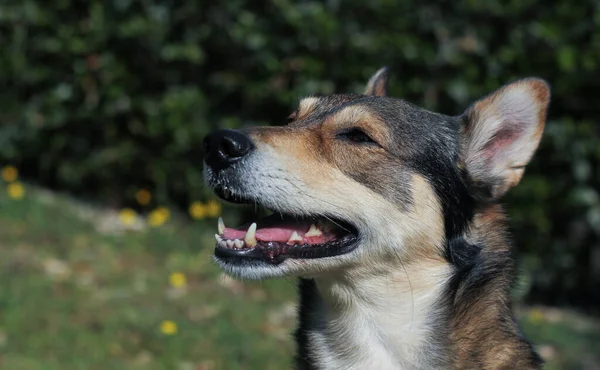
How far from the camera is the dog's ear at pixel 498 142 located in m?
4.08

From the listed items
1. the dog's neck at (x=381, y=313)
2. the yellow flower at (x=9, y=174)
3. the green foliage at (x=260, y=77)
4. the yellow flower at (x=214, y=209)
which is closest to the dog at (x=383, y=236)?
the dog's neck at (x=381, y=313)

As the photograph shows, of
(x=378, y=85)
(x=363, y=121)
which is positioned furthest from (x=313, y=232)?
(x=378, y=85)

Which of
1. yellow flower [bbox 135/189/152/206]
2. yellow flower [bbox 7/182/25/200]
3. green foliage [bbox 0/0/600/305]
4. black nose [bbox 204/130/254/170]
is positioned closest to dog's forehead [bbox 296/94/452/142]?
black nose [bbox 204/130/254/170]

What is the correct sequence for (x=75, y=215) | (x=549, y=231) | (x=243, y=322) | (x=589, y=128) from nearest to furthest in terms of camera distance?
(x=243, y=322) → (x=589, y=128) → (x=549, y=231) → (x=75, y=215)

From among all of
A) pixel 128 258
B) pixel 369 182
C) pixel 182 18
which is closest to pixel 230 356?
pixel 128 258

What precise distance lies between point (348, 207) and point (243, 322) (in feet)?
10.5

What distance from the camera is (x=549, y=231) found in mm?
8031

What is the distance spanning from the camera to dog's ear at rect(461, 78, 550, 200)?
4.08 metres

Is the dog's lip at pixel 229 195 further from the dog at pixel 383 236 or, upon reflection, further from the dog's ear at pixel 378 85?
the dog's ear at pixel 378 85

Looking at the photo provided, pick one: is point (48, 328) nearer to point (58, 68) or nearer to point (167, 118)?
point (167, 118)

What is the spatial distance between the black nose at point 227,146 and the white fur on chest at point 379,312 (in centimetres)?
67

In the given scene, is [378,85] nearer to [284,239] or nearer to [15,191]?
[284,239]

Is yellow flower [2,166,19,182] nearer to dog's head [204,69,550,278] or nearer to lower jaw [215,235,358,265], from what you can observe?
dog's head [204,69,550,278]

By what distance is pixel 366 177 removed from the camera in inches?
158
